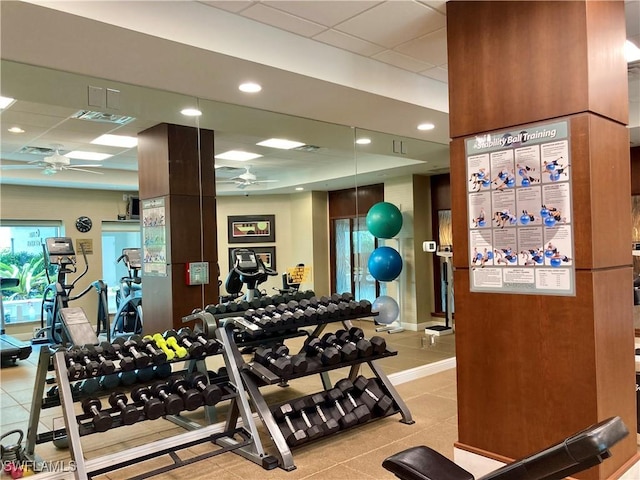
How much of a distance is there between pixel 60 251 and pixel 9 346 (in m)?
0.77

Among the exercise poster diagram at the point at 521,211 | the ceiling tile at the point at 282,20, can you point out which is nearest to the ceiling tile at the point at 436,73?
the ceiling tile at the point at 282,20

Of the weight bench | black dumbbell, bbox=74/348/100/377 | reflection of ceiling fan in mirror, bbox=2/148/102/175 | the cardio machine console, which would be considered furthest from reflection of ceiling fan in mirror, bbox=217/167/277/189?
the weight bench

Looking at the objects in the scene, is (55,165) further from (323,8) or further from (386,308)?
(386,308)

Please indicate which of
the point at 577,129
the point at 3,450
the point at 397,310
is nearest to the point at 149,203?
the point at 3,450

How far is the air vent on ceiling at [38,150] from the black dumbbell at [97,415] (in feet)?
6.54

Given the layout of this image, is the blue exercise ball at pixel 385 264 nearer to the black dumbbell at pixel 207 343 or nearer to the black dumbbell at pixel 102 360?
the black dumbbell at pixel 207 343

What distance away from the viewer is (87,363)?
125 inches

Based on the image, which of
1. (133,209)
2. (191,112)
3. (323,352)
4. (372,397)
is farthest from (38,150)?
(372,397)

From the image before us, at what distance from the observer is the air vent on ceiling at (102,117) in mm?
3883

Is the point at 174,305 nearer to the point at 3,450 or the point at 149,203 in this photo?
the point at 149,203

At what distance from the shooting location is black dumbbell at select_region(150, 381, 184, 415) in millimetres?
3197

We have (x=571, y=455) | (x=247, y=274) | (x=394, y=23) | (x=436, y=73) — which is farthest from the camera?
(x=247, y=274)

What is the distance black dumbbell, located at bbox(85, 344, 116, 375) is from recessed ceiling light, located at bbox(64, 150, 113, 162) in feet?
5.38

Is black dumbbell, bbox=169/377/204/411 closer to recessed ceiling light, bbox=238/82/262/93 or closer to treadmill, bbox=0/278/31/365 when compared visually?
treadmill, bbox=0/278/31/365
